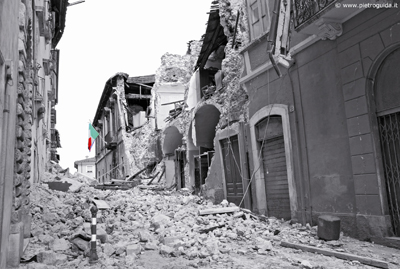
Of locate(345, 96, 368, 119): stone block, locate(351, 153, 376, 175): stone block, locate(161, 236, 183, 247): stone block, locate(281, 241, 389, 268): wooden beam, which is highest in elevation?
locate(345, 96, 368, 119): stone block

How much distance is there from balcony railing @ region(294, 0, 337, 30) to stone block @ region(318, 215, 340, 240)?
4.00 meters

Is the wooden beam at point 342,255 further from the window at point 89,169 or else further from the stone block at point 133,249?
the window at point 89,169

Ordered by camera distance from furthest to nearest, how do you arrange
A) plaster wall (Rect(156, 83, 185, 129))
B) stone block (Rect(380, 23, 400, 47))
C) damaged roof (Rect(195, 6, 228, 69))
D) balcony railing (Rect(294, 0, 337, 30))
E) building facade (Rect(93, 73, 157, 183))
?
1. building facade (Rect(93, 73, 157, 183))
2. plaster wall (Rect(156, 83, 185, 129))
3. damaged roof (Rect(195, 6, 228, 69))
4. balcony railing (Rect(294, 0, 337, 30))
5. stone block (Rect(380, 23, 400, 47))

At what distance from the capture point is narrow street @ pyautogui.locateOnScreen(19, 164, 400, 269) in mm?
5453

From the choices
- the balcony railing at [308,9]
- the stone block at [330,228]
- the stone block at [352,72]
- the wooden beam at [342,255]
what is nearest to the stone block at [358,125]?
the stone block at [352,72]

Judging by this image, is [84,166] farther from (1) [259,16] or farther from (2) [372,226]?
(2) [372,226]

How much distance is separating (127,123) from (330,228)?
896 inches

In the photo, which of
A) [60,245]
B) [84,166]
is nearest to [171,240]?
[60,245]

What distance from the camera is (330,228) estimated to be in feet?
21.3

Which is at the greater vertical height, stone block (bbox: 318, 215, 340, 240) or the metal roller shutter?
the metal roller shutter

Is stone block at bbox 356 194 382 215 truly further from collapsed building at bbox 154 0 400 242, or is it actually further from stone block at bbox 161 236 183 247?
stone block at bbox 161 236 183 247

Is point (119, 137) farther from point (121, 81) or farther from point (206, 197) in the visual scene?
point (206, 197)

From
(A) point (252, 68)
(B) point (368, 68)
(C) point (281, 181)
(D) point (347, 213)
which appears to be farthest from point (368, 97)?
(A) point (252, 68)

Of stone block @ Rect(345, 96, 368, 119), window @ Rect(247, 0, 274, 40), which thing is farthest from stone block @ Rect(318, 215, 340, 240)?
window @ Rect(247, 0, 274, 40)
